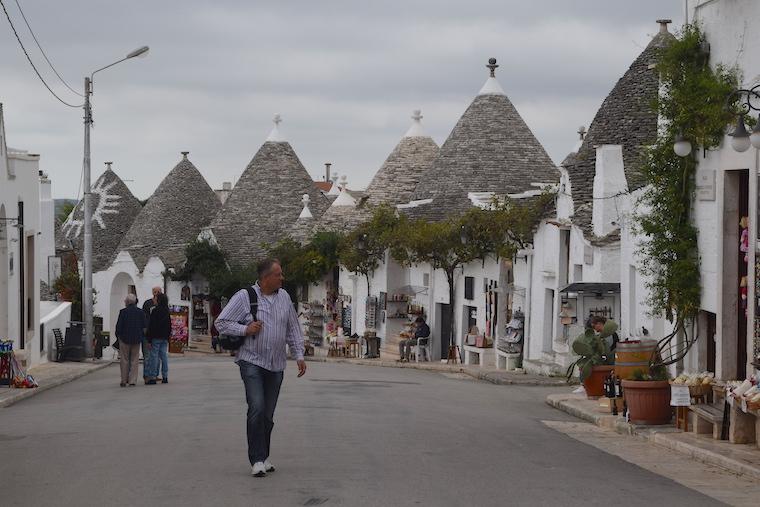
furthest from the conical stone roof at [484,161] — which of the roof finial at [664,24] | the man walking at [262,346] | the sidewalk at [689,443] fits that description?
the man walking at [262,346]

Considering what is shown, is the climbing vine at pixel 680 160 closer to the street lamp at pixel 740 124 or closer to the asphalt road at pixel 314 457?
the street lamp at pixel 740 124

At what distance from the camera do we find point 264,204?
2196 inches

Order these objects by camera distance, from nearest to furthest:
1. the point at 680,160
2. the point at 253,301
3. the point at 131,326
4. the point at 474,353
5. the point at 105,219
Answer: the point at 253,301 → the point at 680,160 → the point at 131,326 → the point at 474,353 → the point at 105,219

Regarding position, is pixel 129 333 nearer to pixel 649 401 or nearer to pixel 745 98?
pixel 649 401

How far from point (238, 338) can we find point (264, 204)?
151 ft

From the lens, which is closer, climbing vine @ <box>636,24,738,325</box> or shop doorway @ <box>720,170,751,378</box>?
shop doorway @ <box>720,170,751,378</box>

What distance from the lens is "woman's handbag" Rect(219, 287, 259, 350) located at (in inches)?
394

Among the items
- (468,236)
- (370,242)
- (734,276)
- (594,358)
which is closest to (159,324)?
(594,358)

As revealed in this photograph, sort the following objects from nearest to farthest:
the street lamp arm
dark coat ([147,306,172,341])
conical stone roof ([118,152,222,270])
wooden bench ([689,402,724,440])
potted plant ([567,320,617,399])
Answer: wooden bench ([689,402,724,440]) < the street lamp arm < potted plant ([567,320,617,399]) < dark coat ([147,306,172,341]) < conical stone roof ([118,152,222,270])

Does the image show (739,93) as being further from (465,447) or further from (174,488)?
(174,488)

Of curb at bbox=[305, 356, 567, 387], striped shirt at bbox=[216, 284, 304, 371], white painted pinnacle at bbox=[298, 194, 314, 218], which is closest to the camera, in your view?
striped shirt at bbox=[216, 284, 304, 371]

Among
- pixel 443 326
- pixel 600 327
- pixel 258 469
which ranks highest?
pixel 600 327

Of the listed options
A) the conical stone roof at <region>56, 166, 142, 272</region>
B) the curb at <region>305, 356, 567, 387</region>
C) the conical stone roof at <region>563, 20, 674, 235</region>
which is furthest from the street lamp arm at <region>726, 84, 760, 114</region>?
the conical stone roof at <region>56, 166, 142, 272</region>

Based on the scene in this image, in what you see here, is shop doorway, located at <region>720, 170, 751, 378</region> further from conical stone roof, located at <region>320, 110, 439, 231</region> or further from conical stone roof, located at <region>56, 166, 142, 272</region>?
conical stone roof, located at <region>56, 166, 142, 272</region>
